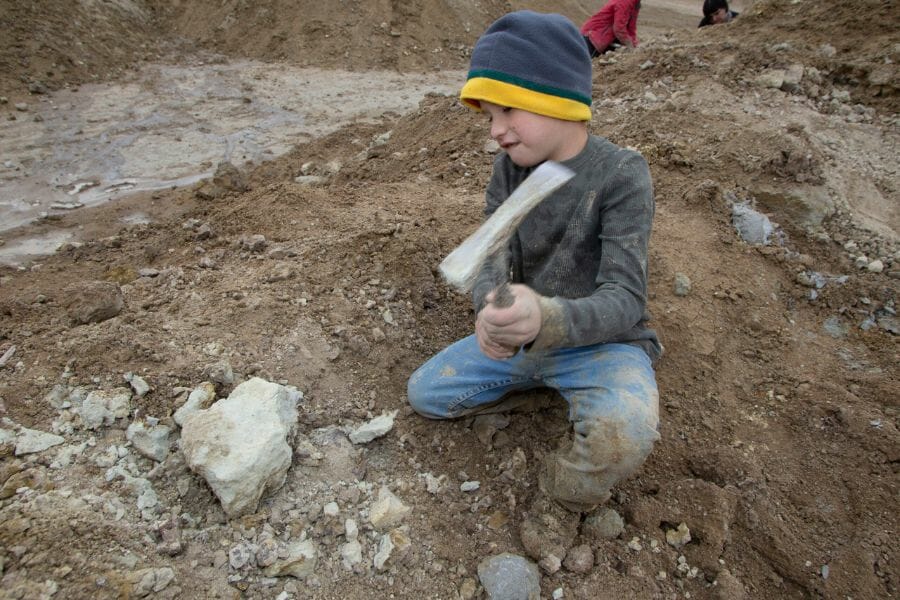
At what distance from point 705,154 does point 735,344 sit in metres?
1.68

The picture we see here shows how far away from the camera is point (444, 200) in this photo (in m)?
3.86

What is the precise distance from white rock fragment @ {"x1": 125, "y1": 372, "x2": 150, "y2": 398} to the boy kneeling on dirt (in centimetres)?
129

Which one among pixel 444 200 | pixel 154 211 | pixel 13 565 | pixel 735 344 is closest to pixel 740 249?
pixel 735 344

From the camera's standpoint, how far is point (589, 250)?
2.15 m

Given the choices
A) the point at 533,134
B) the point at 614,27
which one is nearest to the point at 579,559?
the point at 533,134

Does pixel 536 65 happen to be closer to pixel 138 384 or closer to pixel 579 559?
pixel 579 559

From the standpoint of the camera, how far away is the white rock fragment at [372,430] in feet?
7.47

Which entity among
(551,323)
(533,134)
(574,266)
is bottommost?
(574,266)

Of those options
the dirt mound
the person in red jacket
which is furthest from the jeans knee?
the dirt mound

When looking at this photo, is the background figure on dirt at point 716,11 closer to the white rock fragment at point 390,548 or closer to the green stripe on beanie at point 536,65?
the green stripe on beanie at point 536,65

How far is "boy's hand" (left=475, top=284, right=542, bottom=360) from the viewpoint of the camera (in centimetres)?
166

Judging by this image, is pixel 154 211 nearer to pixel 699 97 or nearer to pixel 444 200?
pixel 444 200

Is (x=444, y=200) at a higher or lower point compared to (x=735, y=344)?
higher

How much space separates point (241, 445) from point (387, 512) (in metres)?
0.54
